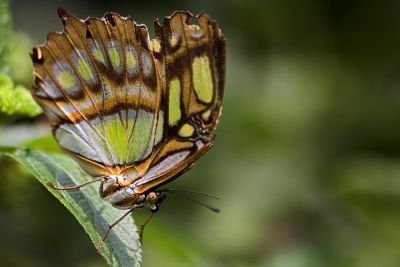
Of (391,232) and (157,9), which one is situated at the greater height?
(157,9)

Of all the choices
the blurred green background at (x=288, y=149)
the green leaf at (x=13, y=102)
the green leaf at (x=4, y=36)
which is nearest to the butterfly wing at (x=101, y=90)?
the green leaf at (x=13, y=102)

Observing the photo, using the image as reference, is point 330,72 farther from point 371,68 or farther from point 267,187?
point 267,187

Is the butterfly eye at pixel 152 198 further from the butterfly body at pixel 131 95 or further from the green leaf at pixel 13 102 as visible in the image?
the green leaf at pixel 13 102

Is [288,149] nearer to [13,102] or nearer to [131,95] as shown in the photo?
[131,95]

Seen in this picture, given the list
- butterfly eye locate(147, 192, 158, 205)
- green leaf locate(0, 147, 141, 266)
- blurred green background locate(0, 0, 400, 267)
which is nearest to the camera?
green leaf locate(0, 147, 141, 266)

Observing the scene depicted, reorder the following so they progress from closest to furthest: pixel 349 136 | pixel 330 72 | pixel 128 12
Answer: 1. pixel 349 136
2. pixel 330 72
3. pixel 128 12

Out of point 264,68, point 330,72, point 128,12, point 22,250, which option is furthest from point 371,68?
point 22,250

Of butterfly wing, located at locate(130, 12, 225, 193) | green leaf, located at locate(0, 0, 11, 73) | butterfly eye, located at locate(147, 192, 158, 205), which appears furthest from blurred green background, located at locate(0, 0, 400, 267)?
butterfly wing, located at locate(130, 12, 225, 193)

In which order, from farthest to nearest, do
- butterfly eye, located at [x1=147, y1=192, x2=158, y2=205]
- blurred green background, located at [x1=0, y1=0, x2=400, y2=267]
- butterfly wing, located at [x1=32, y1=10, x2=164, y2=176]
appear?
blurred green background, located at [x1=0, y1=0, x2=400, y2=267]
butterfly eye, located at [x1=147, y1=192, x2=158, y2=205]
butterfly wing, located at [x1=32, y1=10, x2=164, y2=176]

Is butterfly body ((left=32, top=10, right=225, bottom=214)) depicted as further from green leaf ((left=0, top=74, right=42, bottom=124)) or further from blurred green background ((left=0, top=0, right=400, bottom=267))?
blurred green background ((left=0, top=0, right=400, bottom=267))
